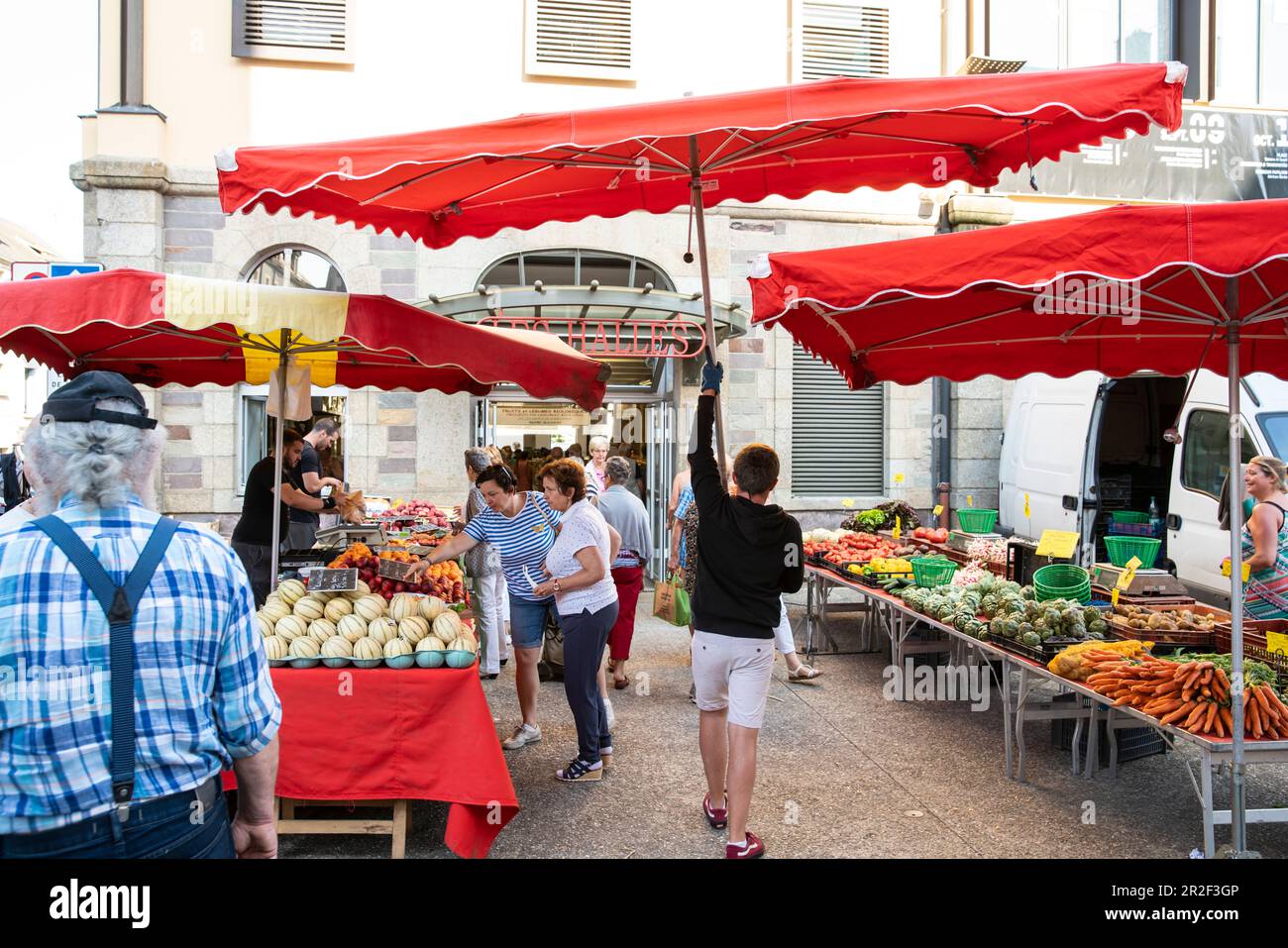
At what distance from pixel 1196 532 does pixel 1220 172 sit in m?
8.02

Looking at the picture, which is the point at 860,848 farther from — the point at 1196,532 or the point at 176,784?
the point at 1196,532

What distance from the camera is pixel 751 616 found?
14.4 ft

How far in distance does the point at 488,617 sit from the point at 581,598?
9.45 ft

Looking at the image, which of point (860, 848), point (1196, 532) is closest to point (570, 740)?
point (860, 848)

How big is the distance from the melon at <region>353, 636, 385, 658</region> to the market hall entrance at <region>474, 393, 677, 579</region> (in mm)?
7631

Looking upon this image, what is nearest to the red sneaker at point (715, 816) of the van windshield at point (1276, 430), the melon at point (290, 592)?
the melon at point (290, 592)

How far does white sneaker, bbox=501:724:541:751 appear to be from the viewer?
6199 millimetres

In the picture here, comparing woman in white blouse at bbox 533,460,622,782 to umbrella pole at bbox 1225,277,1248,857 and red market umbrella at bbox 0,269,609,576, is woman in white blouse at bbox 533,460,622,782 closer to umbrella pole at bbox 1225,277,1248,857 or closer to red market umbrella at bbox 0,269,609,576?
red market umbrella at bbox 0,269,609,576

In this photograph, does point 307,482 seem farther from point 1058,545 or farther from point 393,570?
point 1058,545

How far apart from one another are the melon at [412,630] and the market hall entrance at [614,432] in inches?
293

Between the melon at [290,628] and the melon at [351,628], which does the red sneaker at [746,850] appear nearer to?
the melon at [351,628]

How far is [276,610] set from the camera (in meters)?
4.93

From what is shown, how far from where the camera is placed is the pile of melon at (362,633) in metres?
4.55

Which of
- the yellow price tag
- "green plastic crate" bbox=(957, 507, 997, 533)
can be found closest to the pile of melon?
the yellow price tag
